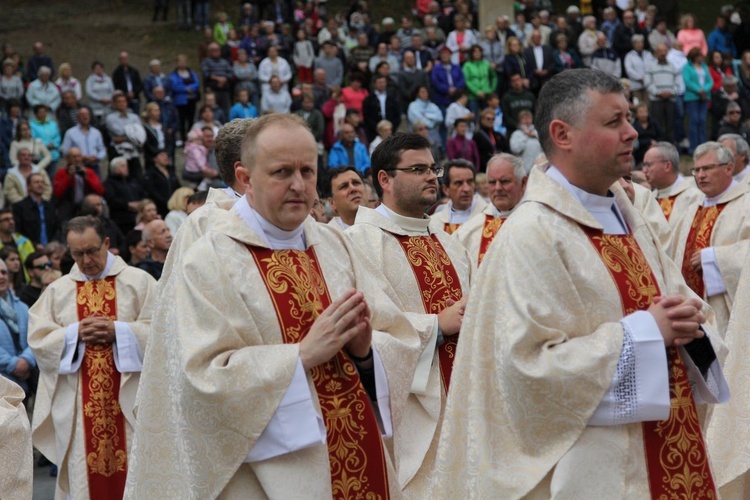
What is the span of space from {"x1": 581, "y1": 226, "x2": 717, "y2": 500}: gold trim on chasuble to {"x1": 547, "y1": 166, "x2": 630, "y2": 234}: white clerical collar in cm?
7

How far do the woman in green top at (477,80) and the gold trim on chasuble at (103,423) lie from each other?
13672 mm

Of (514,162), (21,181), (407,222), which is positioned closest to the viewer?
(407,222)

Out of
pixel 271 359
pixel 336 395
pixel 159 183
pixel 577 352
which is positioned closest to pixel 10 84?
pixel 159 183

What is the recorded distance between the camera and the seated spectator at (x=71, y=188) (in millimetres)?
15547

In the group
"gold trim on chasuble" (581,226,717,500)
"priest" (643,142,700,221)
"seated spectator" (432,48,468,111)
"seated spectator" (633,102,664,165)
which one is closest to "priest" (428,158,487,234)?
"priest" (643,142,700,221)

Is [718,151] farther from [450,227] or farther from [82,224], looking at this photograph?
[82,224]

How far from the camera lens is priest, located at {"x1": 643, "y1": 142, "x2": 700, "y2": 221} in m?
11.1

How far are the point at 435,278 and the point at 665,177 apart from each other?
18.0ft

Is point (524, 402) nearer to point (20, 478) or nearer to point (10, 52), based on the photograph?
point (20, 478)

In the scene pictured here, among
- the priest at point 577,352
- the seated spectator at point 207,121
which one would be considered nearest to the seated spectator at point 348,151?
the seated spectator at point 207,121

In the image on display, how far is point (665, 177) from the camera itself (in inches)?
443

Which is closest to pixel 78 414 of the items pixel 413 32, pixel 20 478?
pixel 20 478

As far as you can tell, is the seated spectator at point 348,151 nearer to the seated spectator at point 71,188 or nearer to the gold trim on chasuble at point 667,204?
the seated spectator at point 71,188

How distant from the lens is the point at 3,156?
1700cm
